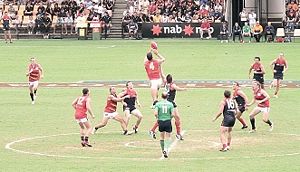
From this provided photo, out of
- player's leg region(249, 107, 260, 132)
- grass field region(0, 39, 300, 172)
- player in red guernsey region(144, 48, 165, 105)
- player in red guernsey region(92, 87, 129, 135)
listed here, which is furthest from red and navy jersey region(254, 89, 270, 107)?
player in red guernsey region(144, 48, 165, 105)

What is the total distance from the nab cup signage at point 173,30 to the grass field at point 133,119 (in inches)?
296

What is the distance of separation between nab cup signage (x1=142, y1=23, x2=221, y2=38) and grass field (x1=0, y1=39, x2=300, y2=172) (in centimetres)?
753

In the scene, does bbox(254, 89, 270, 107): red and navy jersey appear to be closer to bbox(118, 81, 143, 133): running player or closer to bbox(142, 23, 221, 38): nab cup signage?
bbox(118, 81, 143, 133): running player

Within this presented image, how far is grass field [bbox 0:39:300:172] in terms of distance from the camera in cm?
2397

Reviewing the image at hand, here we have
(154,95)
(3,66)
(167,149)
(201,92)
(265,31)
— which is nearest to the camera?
(167,149)

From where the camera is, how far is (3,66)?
55.4 m

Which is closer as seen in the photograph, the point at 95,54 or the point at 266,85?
the point at 266,85

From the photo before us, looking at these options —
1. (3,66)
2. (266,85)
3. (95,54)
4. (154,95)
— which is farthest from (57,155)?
(95,54)

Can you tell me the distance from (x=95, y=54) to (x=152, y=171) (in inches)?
1539

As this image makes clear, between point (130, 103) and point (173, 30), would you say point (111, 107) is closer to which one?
point (130, 103)

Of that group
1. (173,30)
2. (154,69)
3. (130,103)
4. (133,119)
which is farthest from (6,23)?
(130,103)

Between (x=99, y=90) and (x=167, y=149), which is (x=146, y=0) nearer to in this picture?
(x=99, y=90)

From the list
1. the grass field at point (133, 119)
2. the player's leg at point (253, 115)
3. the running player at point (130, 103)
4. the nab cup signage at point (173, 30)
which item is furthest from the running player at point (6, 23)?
the player's leg at point (253, 115)

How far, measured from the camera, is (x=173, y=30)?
73438mm
